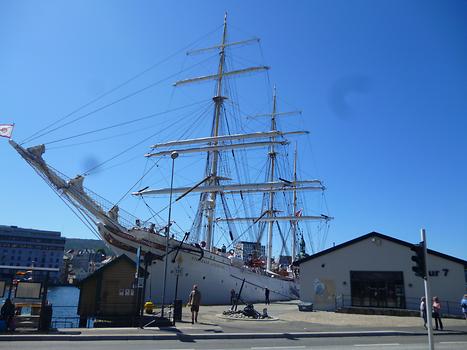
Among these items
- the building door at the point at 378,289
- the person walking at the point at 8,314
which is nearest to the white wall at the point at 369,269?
the building door at the point at 378,289

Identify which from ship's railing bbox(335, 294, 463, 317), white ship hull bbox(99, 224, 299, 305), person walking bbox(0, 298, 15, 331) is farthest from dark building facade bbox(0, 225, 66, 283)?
person walking bbox(0, 298, 15, 331)

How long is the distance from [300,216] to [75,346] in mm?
47369

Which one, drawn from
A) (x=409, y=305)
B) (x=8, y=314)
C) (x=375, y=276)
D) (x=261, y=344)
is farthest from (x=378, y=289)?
(x=8, y=314)

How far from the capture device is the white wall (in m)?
24.2

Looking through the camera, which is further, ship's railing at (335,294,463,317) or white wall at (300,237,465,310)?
white wall at (300,237,465,310)

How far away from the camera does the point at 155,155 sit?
133 ft

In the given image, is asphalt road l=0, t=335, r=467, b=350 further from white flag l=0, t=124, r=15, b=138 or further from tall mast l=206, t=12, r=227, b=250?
tall mast l=206, t=12, r=227, b=250

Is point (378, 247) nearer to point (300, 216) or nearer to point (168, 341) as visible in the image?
point (168, 341)

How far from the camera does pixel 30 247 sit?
457 feet

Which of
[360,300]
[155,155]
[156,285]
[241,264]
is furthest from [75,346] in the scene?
[155,155]

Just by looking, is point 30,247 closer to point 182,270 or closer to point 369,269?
point 182,270

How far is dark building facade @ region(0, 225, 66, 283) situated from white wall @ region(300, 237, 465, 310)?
5015 inches

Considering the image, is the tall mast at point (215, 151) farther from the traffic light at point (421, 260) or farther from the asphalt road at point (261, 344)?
the traffic light at point (421, 260)

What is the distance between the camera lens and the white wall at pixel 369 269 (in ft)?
79.3
